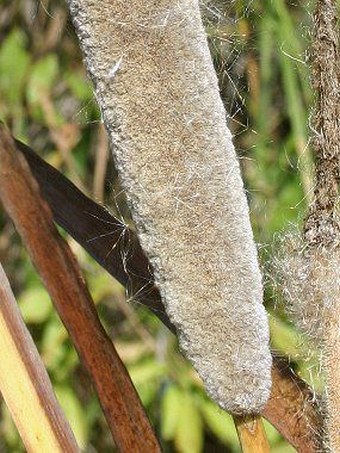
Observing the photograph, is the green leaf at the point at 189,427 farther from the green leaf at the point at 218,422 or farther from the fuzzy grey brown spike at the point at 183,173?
the fuzzy grey brown spike at the point at 183,173

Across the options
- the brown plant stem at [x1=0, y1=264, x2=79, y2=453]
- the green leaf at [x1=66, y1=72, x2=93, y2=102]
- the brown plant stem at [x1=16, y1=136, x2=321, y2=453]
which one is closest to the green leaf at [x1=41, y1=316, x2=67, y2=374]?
the green leaf at [x1=66, y1=72, x2=93, y2=102]

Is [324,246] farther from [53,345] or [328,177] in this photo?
[53,345]

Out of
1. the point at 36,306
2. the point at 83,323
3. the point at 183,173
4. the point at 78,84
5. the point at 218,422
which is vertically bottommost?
the point at 218,422

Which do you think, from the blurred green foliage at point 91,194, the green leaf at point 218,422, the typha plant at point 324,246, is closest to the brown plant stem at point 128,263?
the typha plant at point 324,246

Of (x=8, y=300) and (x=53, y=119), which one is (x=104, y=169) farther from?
(x=8, y=300)

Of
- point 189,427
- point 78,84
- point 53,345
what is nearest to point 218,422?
point 189,427
